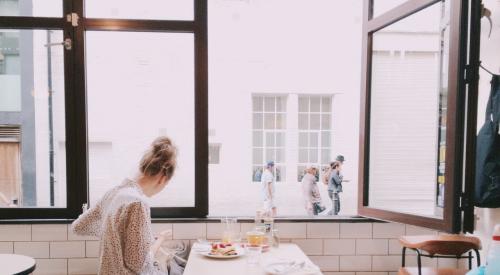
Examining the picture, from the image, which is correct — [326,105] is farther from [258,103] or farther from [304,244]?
[304,244]

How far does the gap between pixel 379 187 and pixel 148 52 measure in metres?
1.87

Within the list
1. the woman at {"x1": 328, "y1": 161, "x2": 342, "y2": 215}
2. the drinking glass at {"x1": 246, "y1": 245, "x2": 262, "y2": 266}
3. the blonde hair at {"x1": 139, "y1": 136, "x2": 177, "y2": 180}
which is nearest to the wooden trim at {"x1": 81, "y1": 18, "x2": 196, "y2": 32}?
the blonde hair at {"x1": 139, "y1": 136, "x2": 177, "y2": 180}

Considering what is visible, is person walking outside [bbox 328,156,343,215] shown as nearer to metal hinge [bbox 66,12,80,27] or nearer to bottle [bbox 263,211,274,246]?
bottle [bbox 263,211,274,246]

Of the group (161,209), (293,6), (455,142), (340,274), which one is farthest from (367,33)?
(293,6)

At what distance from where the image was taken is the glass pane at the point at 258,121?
671 centimetres

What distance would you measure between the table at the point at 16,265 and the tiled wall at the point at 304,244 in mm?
447

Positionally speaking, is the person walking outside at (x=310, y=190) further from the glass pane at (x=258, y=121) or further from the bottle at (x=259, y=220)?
the bottle at (x=259, y=220)

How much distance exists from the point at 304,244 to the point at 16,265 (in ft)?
5.66

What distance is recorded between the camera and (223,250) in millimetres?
1983

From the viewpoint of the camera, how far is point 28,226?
235 centimetres

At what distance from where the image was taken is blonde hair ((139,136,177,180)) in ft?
5.57

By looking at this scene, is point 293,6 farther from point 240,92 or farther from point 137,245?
point 137,245

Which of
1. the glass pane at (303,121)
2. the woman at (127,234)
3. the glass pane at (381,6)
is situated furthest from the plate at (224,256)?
the glass pane at (303,121)

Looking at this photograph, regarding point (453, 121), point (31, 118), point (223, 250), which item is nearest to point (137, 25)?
point (31, 118)
